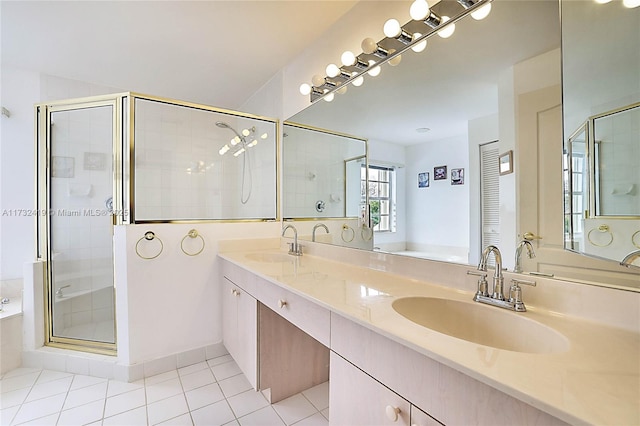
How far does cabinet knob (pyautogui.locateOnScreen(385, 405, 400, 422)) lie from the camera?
798 mm

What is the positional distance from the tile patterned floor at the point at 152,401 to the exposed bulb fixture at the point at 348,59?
2.05 metres

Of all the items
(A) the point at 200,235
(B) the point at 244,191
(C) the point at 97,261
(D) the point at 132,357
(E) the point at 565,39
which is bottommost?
(D) the point at 132,357

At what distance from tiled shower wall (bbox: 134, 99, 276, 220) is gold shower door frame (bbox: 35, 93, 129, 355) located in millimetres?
134

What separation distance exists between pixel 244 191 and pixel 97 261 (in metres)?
1.44

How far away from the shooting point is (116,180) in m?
2.05

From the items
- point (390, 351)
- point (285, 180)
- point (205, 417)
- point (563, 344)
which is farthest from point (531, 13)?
point (205, 417)

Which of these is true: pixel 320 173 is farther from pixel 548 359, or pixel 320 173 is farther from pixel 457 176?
pixel 548 359

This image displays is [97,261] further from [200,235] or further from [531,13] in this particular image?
[531,13]

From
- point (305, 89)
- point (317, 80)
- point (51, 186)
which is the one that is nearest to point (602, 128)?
point (317, 80)

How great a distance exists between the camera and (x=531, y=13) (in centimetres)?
100

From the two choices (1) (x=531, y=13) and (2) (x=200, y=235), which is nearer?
(1) (x=531, y=13)

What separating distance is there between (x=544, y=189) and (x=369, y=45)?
1149mm

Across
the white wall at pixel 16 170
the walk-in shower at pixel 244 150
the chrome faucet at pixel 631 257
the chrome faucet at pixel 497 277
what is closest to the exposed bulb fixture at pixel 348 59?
the walk-in shower at pixel 244 150

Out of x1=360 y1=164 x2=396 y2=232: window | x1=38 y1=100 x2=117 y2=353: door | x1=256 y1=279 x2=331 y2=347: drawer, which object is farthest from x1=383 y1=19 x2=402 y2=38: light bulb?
x1=38 y1=100 x2=117 y2=353: door
